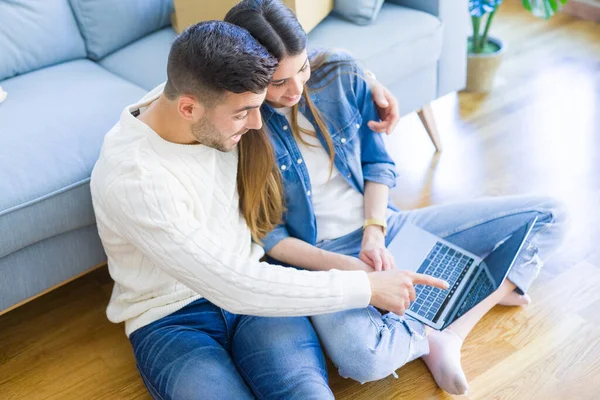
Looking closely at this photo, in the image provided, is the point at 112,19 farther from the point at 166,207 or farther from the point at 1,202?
the point at 166,207

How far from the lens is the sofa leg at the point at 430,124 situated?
227 cm

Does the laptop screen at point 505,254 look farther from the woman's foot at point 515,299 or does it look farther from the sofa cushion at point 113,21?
the sofa cushion at point 113,21

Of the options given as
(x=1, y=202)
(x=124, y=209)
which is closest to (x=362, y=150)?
(x=124, y=209)

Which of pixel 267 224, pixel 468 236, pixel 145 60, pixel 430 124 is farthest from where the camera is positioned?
pixel 430 124

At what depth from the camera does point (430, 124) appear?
2.28 meters

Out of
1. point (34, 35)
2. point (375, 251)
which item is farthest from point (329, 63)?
point (34, 35)

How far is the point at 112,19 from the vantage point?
212 centimetres

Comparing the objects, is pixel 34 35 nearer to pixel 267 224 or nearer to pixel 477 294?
pixel 267 224

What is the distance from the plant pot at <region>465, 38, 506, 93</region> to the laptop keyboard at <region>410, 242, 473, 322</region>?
1.08m

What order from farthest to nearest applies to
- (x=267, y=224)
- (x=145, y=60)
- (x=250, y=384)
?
(x=145, y=60) < (x=267, y=224) < (x=250, y=384)

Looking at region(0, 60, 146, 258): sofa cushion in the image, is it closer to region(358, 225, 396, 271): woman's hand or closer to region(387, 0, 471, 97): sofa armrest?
region(358, 225, 396, 271): woman's hand

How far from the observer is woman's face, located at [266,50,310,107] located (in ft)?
4.39

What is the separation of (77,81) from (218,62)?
0.89m

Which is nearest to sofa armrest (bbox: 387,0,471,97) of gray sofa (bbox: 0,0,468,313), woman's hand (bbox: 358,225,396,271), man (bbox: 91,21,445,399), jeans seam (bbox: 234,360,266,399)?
gray sofa (bbox: 0,0,468,313)
